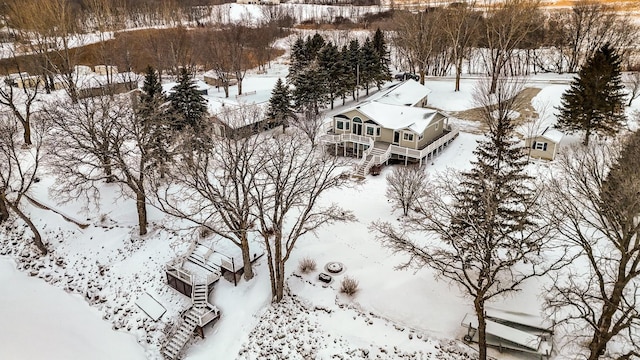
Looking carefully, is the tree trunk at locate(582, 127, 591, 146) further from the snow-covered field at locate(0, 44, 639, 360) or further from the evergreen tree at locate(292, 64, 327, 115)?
the evergreen tree at locate(292, 64, 327, 115)

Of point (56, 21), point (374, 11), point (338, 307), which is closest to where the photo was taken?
point (338, 307)

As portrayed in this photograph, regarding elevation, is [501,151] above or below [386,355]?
above

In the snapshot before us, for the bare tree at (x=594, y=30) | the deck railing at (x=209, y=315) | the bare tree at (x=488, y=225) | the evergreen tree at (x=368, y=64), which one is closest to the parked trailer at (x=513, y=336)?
the bare tree at (x=488, y=225)

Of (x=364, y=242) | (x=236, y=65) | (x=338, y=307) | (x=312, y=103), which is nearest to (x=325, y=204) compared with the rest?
(x=364, y=242)

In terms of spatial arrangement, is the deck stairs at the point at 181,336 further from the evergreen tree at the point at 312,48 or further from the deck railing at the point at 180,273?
the evergreen tree at the point at 312,48

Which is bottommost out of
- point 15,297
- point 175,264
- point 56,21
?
point 15,297

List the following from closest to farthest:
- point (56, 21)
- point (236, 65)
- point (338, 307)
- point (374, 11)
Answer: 1. point (338, 307)
2. point (56, 21)
3. point (236, 65)
4. point (374, 11)

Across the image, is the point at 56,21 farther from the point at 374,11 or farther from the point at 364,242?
the point at 374,11
